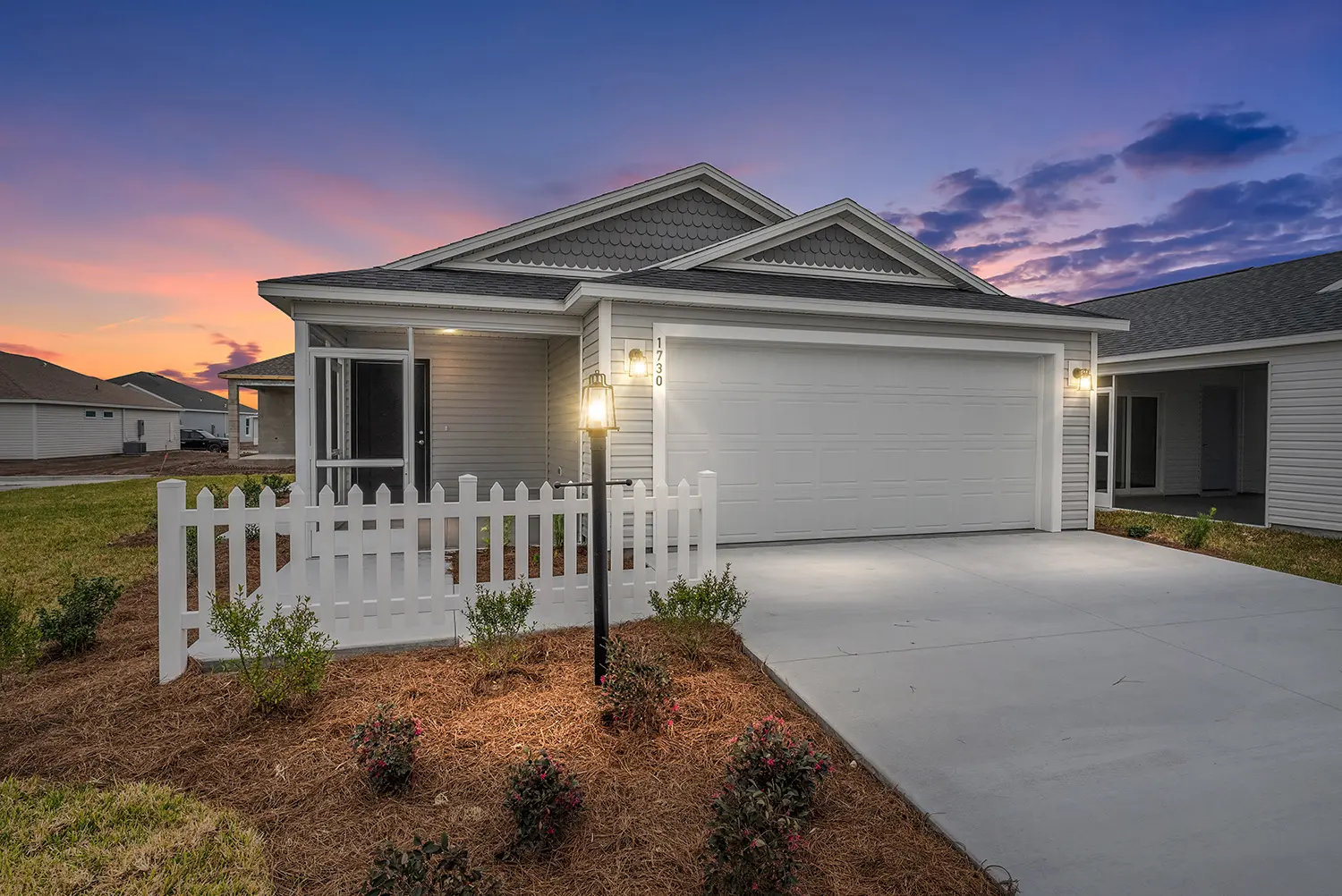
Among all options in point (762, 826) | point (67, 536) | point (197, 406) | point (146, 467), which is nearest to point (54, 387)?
point (146, 467)

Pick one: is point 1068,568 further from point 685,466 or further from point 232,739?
point 232,739

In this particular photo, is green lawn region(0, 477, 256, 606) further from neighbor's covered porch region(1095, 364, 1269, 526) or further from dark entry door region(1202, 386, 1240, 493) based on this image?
dark entry door region(1202, 386, 1240, 493)

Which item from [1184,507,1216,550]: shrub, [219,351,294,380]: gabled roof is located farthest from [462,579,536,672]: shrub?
[219,351,294,380]: gabled roof

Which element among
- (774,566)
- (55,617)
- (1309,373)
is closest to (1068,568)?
(774,566)

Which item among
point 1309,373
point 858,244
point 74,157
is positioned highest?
point 74,157

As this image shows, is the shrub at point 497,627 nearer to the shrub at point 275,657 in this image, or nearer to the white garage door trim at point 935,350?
the shrub at point 275,657

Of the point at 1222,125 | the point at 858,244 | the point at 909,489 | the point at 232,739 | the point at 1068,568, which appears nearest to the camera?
the point at 232,739

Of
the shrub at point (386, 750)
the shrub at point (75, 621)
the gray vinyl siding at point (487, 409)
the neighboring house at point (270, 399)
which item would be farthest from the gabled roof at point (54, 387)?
the shrub at point (386, 750)

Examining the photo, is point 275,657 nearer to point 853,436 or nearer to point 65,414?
point 853,436

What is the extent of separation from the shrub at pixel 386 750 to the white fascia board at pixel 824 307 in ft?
17.5

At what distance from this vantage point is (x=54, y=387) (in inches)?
1160

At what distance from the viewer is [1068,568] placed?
6.71m

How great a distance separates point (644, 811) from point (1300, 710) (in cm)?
345

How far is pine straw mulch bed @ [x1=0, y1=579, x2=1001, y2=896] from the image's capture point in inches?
87.3
